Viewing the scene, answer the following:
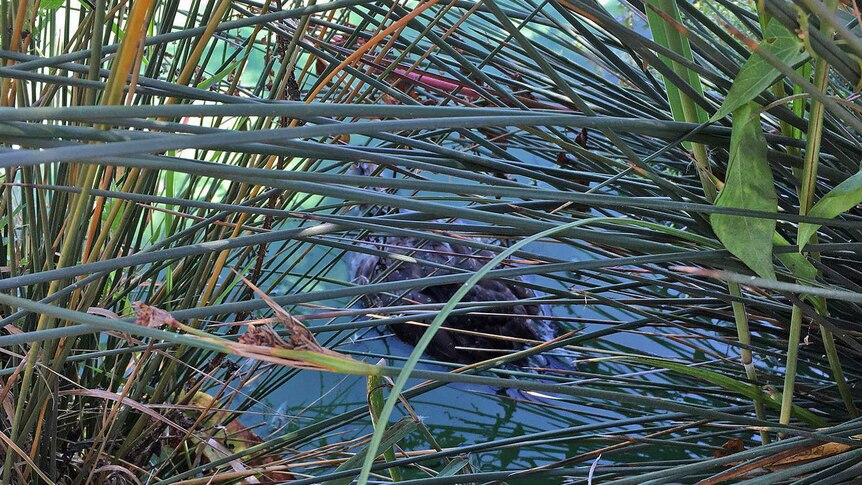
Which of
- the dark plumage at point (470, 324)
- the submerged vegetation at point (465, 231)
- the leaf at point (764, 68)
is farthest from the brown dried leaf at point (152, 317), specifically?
the dark plumage at point (470, 324)

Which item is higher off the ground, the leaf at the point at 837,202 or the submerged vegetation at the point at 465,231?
the leaf at the point at 837,202

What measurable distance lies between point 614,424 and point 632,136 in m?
0.49

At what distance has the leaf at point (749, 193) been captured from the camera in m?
0.41

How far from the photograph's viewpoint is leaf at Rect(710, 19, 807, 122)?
37cm

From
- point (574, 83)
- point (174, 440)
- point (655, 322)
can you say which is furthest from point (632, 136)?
point (174, 440)

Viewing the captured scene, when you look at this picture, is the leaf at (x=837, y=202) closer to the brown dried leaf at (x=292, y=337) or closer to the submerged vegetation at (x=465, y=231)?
the submerged vegetation at (x=465, y=231)

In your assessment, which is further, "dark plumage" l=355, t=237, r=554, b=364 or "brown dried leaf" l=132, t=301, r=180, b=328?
"dark plumage" l=355, t=237, r=554, b=364

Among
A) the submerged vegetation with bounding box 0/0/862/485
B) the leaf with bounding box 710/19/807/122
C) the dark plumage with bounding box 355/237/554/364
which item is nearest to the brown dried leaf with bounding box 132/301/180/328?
the submerged vegetation with bounding box 0/0/862/485

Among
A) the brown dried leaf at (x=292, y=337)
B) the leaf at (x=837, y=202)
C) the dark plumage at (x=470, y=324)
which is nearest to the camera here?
the brown dried leaf at (x=292, y=337)

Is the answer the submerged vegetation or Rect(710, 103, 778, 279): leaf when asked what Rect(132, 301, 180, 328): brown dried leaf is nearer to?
the submerged vegetation

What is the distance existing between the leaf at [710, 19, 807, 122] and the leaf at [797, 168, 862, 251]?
0.07 meters

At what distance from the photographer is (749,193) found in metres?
0.42

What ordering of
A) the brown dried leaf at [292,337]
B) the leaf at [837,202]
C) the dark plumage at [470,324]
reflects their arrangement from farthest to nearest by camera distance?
the dark plumage at [470,324] < the leaf at [837,202] < the brown dried leaf at [292,337]

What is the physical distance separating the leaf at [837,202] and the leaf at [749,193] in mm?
25
